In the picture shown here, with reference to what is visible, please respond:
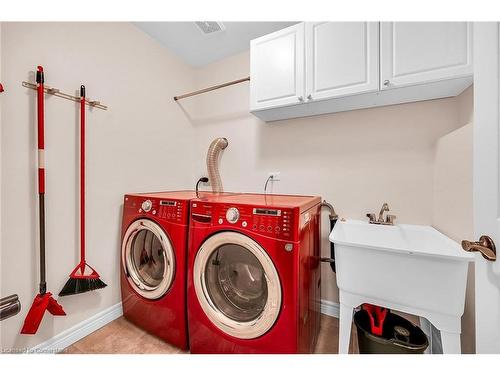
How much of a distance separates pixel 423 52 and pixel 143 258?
2.42 meters

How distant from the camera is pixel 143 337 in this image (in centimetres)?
157

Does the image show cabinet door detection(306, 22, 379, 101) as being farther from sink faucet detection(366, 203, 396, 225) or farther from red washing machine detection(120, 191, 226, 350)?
red washing machine detection(120, 191, 226, 350)

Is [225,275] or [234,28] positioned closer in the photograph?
[225,275]

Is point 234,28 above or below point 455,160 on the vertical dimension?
above

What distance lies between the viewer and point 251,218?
46.6 inches

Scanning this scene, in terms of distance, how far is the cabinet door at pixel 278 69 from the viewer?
1553 millimetres

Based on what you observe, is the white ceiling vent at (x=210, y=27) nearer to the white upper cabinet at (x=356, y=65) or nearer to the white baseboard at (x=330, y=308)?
the white upper cabinet at (x=356, y=65)

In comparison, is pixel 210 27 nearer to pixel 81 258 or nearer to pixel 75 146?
pixel 75 146

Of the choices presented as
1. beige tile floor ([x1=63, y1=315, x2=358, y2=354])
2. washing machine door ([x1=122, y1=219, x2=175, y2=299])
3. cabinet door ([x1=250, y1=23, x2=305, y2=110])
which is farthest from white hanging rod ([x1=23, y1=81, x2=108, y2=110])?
beige tile floor ([x1=63, y1=315, x2=358, y2=354])

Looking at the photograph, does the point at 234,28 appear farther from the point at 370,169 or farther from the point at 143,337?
the point at 143,337

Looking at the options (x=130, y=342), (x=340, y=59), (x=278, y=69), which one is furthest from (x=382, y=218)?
(x=130, y=342)
